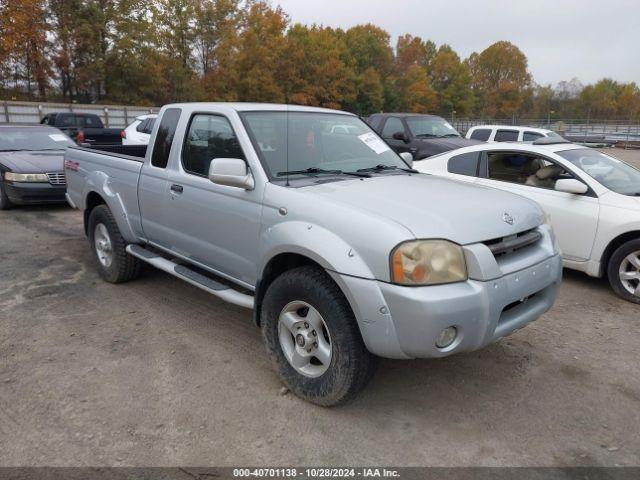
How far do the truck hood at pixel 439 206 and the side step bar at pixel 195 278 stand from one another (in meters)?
0.95

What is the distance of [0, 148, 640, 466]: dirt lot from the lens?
2908 mm

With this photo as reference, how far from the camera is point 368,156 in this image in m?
4.37

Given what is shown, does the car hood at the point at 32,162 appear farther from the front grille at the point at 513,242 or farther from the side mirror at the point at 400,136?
the front grille at the point at 513,242

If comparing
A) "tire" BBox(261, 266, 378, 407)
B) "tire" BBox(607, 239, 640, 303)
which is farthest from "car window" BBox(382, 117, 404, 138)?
"tire" BBox(261, 266, 378, 407)

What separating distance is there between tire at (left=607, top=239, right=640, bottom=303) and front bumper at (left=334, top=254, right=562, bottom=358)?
9.49 ft

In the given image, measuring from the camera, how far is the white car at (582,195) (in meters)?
5.30

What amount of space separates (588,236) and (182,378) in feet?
14.1

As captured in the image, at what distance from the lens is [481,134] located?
14.8m

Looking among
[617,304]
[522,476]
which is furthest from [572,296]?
[522,476]

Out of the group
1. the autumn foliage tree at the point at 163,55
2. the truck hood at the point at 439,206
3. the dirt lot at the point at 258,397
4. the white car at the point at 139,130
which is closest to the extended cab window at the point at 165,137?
the dirt lot at the point at 258,397

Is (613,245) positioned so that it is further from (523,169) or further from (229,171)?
(229,171)

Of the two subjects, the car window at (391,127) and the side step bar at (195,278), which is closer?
the side step bar at (195,278)

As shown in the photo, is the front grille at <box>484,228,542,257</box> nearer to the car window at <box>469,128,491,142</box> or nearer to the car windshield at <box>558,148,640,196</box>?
the car windshield at <box>558,148,640,196</box>

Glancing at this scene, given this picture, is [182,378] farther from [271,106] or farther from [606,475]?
[606,475]
